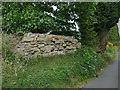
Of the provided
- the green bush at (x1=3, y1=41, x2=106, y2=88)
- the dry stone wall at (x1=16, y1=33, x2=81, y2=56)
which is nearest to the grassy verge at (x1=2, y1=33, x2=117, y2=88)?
the green bush at (x1=3, y1=41, x2=106, y2=88)

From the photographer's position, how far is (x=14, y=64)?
4734 millimetres

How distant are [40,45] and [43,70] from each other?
4.23 ft

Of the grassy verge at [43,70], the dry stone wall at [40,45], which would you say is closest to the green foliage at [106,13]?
the grassy verge at [43,70]

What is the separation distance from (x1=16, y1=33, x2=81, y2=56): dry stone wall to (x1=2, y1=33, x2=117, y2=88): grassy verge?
297 mm

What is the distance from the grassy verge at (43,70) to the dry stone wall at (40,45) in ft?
0.98

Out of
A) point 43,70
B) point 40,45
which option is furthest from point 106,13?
point 43,70

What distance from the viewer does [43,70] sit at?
4562 millimetres

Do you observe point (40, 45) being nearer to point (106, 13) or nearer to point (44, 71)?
point (44, 71)

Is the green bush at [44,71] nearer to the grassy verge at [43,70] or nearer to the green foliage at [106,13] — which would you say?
the grassy verge at [43,70]

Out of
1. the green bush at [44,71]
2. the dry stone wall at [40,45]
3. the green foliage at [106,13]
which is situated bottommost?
the green bush at [44,71]

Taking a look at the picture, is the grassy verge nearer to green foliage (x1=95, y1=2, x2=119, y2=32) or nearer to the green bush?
the green bush

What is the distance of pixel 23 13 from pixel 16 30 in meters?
0.88

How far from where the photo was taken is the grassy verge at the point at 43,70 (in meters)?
3.84

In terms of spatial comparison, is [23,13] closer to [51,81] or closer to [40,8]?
[40,8]
